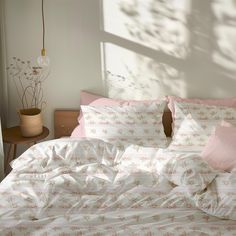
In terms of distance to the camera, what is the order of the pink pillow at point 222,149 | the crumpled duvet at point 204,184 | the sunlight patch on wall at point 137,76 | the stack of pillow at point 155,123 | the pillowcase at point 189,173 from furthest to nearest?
1. the sunlight patch on wall at point 137,76
2. the stack of pillow at point 155,123
3. the pink pillow at point 222,149
4. the pillowcase at point 189,173
5. the crumpled duvet at point 204,184

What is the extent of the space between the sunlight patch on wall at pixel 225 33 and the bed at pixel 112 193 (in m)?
1.00

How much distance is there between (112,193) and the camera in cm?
227

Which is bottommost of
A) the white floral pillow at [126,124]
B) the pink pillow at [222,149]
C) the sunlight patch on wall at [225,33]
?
the pink pillow at [222,149]

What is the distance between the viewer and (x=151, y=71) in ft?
10.7

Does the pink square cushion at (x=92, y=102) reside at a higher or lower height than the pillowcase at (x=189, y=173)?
higher

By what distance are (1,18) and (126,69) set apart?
1.07 meters

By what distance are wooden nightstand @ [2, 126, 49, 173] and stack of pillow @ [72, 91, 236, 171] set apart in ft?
1.01

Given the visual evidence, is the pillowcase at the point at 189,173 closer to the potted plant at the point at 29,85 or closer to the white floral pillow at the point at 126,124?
the white floral pillow at the point at 126,124

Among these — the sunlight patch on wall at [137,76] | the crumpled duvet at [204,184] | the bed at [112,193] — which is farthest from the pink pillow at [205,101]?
the crumpled duvet at [204,184]

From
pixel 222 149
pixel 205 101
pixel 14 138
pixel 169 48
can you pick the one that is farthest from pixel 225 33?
pixel 14 138

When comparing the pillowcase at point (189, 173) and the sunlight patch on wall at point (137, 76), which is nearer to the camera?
the pillowcase at point (189, 173)

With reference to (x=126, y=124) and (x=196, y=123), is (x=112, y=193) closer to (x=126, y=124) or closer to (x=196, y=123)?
(x=126, y=124)

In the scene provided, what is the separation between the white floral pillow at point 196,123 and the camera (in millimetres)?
2926

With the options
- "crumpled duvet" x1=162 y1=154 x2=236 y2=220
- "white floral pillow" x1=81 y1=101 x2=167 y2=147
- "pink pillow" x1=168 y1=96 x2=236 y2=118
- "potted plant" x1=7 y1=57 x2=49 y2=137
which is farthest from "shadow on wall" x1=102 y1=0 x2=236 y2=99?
"crumpled duvet" x1=162 y1=154 x2=236 y2=220
